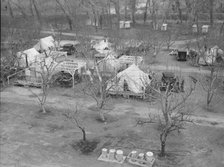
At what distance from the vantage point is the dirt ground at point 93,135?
54.3 feet

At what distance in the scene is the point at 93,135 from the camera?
1914 centimetres

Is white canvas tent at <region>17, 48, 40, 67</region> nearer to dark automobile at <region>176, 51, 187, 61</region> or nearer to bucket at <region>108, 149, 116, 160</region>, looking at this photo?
dark automobile at <region>176, 51, 187, 61</region>

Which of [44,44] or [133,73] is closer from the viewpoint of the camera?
[133,73]

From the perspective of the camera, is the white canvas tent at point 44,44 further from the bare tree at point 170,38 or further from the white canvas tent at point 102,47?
the bare tree at point 170,38

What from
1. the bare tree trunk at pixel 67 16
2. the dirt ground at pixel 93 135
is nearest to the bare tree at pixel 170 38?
the dirt ground at pixel 93 135

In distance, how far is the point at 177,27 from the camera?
48.7 m

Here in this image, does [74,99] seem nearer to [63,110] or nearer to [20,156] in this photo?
[63,110]

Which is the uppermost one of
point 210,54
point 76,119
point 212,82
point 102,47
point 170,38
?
point 170,38

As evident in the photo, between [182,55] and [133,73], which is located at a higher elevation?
[182,55]

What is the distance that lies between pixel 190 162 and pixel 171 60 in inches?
805

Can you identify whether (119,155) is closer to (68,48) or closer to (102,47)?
(102,47)

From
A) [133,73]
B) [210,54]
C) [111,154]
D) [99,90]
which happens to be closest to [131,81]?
[133,73]

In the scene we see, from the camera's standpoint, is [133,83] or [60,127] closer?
[60,127]

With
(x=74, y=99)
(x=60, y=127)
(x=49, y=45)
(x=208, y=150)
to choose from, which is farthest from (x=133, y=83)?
(x=49, y=45)
